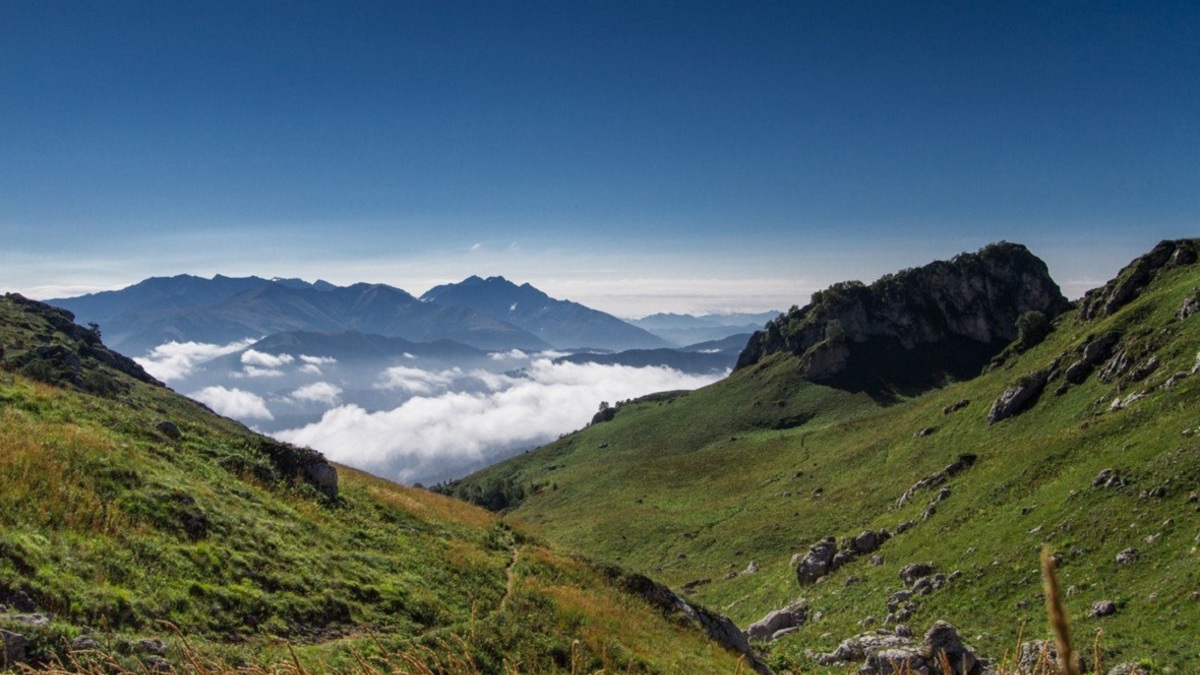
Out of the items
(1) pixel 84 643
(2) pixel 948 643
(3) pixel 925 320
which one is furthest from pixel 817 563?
(3) pixel 925 320

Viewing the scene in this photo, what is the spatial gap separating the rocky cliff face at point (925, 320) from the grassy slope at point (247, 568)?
125903 mm

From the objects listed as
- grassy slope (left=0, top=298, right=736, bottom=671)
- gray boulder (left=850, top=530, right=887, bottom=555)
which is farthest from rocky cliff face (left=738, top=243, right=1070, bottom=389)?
grassy slope (left=0, top=298, right=736, bottom=671)

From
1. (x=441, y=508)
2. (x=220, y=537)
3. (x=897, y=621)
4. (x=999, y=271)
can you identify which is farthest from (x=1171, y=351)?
(x=999, y=271)

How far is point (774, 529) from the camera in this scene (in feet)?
198

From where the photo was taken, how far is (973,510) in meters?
39.1

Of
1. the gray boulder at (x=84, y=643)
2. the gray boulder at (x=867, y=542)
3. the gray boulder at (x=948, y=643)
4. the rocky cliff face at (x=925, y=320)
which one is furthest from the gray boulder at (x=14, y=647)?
the rocky cliff face at (x=925, y=320)

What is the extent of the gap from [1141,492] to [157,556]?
129 feet

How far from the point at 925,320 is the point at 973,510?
125633 mm

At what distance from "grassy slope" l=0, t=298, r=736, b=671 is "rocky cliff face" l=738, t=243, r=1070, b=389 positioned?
413ft

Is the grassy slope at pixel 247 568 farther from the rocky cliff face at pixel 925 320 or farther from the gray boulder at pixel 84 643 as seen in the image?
the rocky cliff face at pixel 925 320

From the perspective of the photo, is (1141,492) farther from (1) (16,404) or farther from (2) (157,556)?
(1) (16,404)

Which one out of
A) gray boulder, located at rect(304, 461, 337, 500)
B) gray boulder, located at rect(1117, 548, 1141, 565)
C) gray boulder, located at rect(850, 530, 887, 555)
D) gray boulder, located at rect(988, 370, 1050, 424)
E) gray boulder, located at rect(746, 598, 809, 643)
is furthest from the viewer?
gray boulder, located at rect(988, 370, 1050, 424)

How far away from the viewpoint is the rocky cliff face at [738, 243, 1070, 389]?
14038 cm

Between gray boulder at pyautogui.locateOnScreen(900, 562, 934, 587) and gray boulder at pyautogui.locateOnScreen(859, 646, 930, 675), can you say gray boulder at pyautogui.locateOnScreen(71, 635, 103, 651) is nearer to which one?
gray boulder at pyautogui.locateOnScreen(859, 646, 930, 675)
